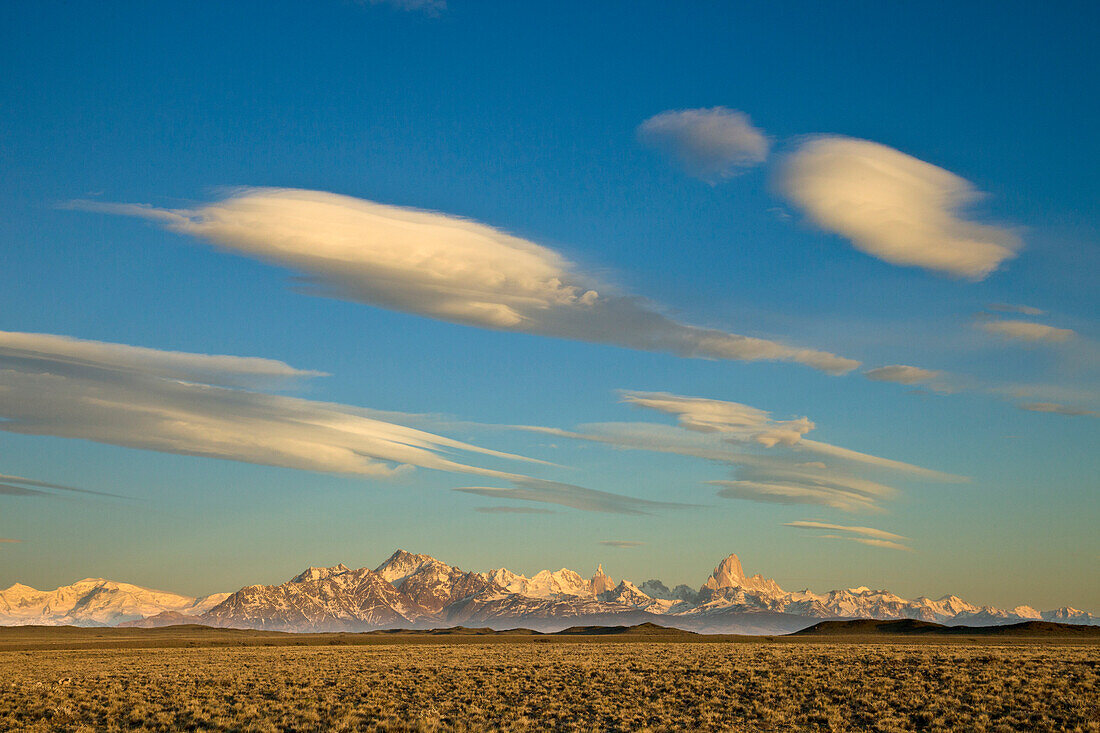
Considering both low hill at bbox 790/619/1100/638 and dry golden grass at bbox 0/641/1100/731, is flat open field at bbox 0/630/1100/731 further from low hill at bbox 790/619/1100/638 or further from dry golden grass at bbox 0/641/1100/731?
low hill at bbox 790/619/1100/638

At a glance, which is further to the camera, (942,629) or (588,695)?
(942,629)

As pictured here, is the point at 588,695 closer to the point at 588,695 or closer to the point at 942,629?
the point at 588,695

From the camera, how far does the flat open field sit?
30.9 metres

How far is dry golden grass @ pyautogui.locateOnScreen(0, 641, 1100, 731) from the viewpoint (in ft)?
101

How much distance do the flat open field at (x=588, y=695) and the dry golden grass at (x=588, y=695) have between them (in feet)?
0.28

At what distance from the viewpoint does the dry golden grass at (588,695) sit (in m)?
30.9

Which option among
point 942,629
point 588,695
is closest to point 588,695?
point 588,695

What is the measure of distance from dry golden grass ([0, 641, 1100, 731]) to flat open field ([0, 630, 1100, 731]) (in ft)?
0.28

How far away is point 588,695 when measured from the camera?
3666 centimetres

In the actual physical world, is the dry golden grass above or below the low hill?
above

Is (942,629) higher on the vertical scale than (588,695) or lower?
lower

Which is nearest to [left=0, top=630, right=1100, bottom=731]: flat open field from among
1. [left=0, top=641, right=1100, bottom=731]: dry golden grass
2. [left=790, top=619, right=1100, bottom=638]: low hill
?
[left=0, top=641, right=1100, bottom=731]: dry golden grass

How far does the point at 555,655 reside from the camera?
191 ft

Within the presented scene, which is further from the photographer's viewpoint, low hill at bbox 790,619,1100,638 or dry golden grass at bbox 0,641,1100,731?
low hill at bbox 790,619,1100,638
